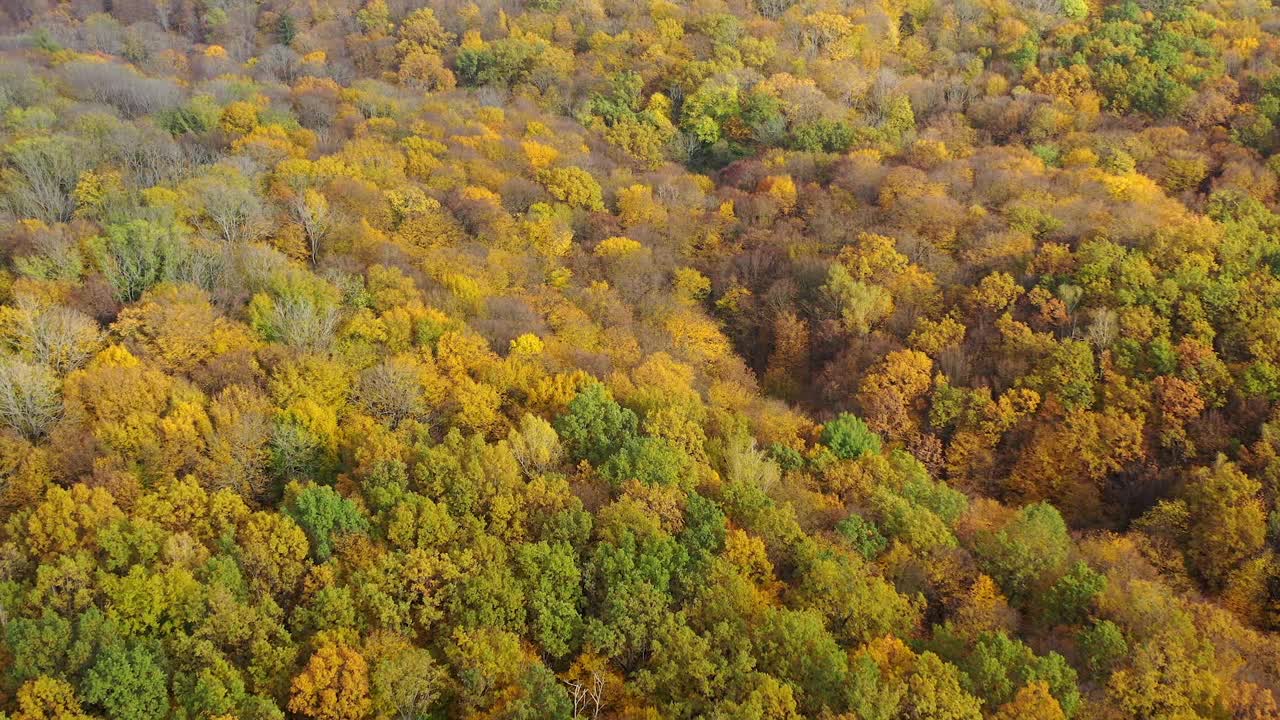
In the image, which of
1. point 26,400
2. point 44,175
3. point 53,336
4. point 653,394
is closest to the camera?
point 26,400

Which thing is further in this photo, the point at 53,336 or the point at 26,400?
the point at 53,336

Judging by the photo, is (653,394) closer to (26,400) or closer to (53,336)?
(26,400)

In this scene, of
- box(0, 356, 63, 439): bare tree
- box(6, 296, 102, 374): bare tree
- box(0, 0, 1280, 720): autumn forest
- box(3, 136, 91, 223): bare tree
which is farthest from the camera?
box(3, 136, 91, 223): bare tree

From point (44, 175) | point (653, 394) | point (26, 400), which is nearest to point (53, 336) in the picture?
point (26, 400)

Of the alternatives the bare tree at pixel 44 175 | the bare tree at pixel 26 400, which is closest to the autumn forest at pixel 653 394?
the bare tree at pixel 26 400

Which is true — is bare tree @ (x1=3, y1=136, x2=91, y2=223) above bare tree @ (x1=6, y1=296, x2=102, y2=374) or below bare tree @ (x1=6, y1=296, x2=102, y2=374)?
below

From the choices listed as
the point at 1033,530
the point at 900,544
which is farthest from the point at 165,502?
the point at 1033,530

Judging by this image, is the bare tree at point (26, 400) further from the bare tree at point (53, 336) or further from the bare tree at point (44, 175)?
the bare tree at point (44, 175)

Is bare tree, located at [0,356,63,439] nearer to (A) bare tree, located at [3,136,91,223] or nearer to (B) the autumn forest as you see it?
(B) the autumn forest

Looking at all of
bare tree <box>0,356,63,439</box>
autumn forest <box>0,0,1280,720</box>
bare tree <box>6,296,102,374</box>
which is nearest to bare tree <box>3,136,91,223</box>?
autumn forest <box>0,0,1280,720</box>
